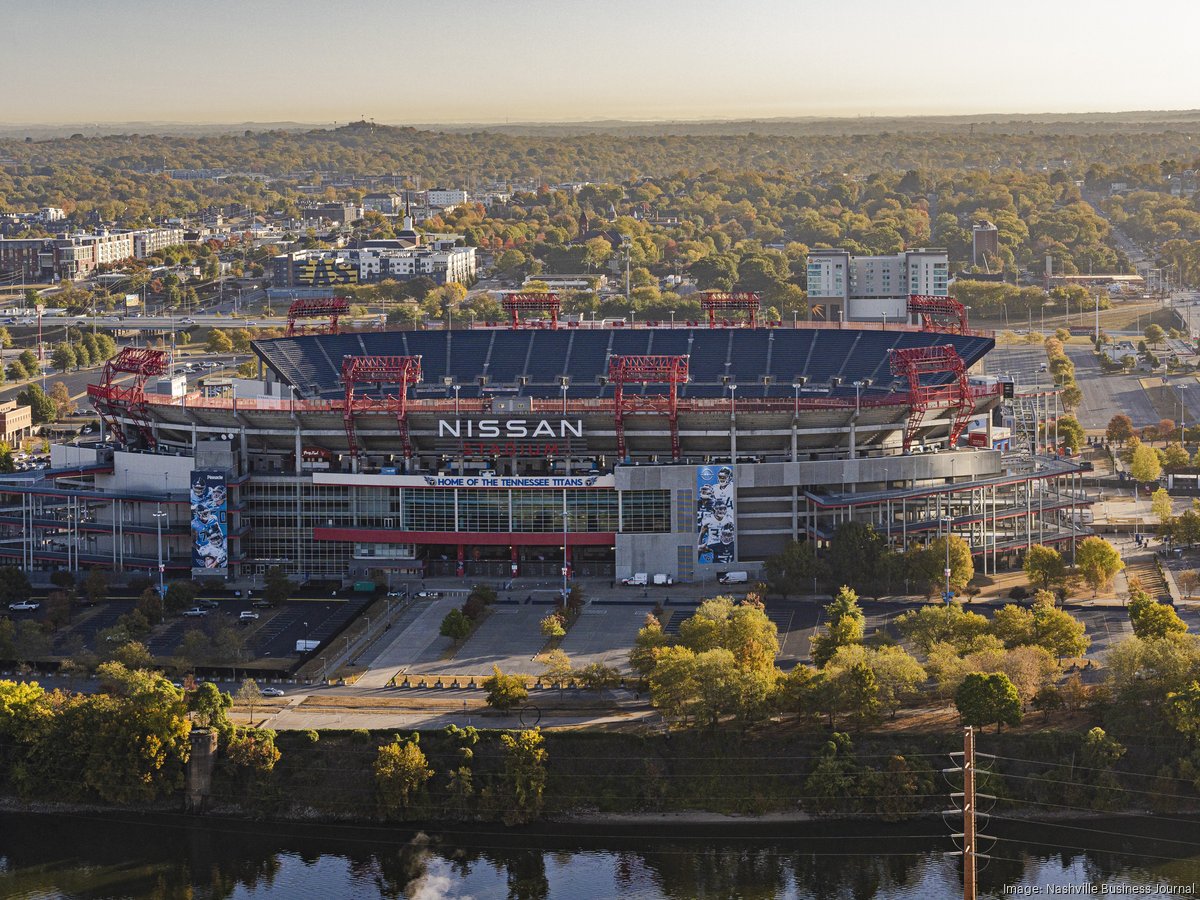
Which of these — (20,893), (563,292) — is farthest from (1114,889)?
(563,292)

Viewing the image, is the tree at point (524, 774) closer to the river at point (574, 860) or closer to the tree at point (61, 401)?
the river at point (574, 860)

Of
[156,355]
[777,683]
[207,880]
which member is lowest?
[207,880]

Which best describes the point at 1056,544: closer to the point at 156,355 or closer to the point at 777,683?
the point at 777,683

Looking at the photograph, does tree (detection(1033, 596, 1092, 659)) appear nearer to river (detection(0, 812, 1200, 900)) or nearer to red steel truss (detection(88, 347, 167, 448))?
river (detection(0, 812, 1200, 900))

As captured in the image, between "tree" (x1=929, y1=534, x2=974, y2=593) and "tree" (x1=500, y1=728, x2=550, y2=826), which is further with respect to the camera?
"tree" (x1=929, y1=534, x2=974, y2=593)

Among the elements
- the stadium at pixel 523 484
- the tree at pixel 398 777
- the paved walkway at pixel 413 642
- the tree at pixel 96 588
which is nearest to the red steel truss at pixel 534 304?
the stadium at pixel 523 484

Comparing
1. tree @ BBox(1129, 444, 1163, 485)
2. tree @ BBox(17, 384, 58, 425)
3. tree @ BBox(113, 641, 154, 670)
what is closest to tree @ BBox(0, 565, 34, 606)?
tree @ BBox(113, 641, 154, 670)
